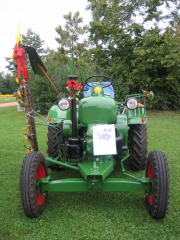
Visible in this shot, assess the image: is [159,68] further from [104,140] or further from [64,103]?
[104,140]

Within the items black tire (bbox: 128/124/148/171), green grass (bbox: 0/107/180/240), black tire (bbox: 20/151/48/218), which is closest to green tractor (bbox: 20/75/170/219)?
black tire (bbox: 20/151/48/218)

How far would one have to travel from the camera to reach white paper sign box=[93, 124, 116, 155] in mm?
2945

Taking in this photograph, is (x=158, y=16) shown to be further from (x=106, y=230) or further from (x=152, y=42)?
(x=106, y=230)

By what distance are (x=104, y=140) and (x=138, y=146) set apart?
1.37 metres

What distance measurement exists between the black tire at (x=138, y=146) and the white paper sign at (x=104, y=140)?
1.31 m

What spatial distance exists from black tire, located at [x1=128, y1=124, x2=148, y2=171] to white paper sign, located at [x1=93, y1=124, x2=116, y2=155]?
131 centimetres

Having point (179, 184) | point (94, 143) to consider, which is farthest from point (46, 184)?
point (179, 184)

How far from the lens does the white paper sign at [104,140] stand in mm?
2945

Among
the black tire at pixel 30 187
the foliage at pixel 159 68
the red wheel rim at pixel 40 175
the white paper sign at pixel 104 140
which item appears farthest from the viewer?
the foliage at pixel 159 68

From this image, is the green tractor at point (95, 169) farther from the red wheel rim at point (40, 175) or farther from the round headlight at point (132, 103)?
→ the round headlight at point (132, 103)

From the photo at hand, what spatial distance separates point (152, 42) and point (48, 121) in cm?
1010

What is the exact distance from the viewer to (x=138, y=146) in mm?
4176

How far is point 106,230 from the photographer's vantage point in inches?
107

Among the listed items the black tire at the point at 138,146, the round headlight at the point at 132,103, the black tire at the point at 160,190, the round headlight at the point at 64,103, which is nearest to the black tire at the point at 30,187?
the round headlight at the point at 64,103
